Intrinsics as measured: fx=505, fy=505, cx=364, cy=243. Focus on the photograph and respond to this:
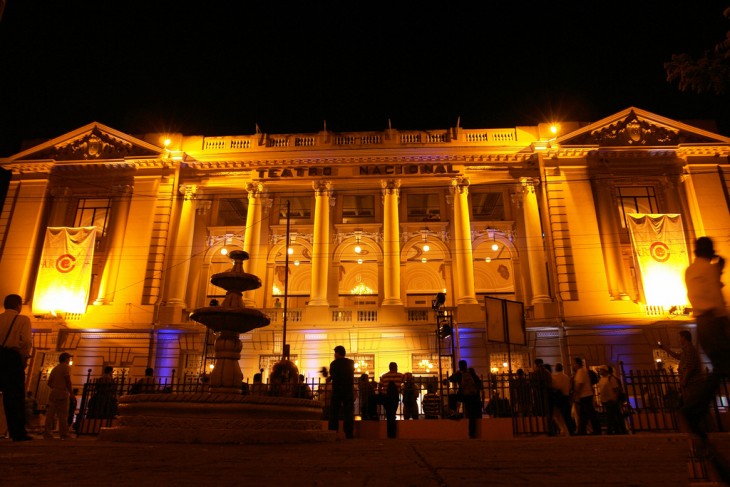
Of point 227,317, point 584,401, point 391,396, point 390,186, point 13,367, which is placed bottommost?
point 584,401

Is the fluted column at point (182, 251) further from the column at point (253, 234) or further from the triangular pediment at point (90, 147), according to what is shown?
the triangular pediment at point (90, 147)

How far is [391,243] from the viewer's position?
2422 centimetres

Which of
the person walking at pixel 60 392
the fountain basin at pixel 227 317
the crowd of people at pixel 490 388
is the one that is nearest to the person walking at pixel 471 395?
the crowd of people at pixel 490 388

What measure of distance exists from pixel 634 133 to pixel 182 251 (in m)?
22.7

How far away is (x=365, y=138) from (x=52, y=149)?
1582 cm

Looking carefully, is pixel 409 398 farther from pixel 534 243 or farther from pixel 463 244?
pixel 534 243

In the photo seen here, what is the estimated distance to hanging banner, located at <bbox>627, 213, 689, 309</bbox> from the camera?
835 inches

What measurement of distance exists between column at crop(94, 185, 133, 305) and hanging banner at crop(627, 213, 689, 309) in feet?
76.4

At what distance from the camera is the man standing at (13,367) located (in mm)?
6207

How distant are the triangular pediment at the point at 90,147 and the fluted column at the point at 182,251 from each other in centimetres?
295

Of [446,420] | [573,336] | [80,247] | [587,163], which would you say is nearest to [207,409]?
[446,420]

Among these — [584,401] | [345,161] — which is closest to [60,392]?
[584,401]

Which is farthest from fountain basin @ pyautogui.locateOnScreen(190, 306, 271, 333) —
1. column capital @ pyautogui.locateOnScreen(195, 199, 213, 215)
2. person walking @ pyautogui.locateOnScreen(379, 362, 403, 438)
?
column capital @ pyautogui.locateOnScreen(195, 199, 213, 215)

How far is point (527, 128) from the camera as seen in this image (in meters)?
25.6
